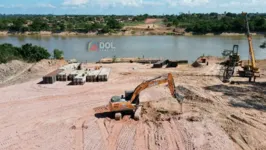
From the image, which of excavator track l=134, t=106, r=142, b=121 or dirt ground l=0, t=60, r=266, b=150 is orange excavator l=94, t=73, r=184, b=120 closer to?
excavator track l=134, t=106, r=142, b=121

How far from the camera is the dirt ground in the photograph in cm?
1166

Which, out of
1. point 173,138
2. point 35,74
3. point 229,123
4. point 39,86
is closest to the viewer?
point 173,138

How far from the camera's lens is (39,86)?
21.0 m

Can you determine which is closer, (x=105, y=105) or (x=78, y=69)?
(x=105, y=105)

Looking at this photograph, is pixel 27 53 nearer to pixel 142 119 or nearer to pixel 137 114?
pixel 137 114

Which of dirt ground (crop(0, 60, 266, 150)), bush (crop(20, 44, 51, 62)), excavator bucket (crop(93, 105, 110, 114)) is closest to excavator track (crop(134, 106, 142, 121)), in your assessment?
dirt ground (crop(0, 60, 266, 150))

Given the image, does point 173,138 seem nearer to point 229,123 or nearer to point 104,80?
point 229,123

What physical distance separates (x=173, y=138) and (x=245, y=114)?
4251 millimetres

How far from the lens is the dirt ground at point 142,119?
38.3 ft

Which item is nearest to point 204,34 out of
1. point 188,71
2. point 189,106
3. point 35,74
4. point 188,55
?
point 188,55

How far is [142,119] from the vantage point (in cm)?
1393

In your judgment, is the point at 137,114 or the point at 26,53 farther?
the point at 26,53

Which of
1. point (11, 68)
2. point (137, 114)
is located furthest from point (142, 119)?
point (11, 68)

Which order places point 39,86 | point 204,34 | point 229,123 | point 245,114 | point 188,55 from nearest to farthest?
point 229,123
point 245,114
point 39,86
point 188,55
point 204,34
